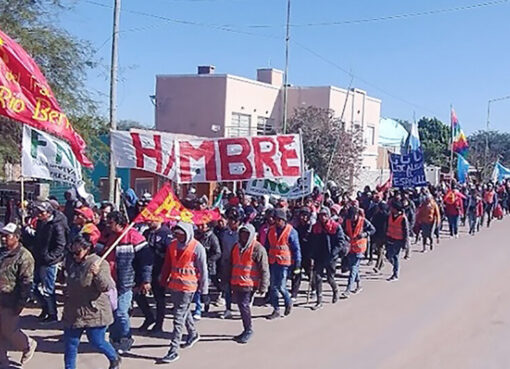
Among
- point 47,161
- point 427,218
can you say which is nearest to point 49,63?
point 47,161

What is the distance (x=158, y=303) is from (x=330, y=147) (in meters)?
24.8

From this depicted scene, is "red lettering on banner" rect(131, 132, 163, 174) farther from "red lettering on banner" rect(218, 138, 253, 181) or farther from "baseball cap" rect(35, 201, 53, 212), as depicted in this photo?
"baseball cap" rect(35, 201, 53, 212)

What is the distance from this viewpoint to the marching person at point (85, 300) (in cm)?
689

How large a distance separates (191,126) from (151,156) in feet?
89.5

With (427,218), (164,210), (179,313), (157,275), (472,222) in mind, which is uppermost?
(164,210)

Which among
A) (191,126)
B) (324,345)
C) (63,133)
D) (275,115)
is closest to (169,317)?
(324,345)

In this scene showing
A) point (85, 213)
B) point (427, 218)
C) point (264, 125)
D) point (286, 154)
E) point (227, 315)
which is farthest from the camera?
point (264, 125)

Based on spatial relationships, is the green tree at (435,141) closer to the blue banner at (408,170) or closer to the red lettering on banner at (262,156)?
the blue banner at (408,170)

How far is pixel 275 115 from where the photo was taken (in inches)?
1619

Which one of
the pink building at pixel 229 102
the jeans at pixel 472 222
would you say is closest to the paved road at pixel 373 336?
the jeans at pixel 472 222

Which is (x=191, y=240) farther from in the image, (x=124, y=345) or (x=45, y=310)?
(x=45, y=310)

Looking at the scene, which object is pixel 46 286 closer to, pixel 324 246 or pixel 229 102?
pixel 324 246

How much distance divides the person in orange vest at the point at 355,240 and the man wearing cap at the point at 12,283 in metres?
6.38

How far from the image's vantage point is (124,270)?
8148mm
